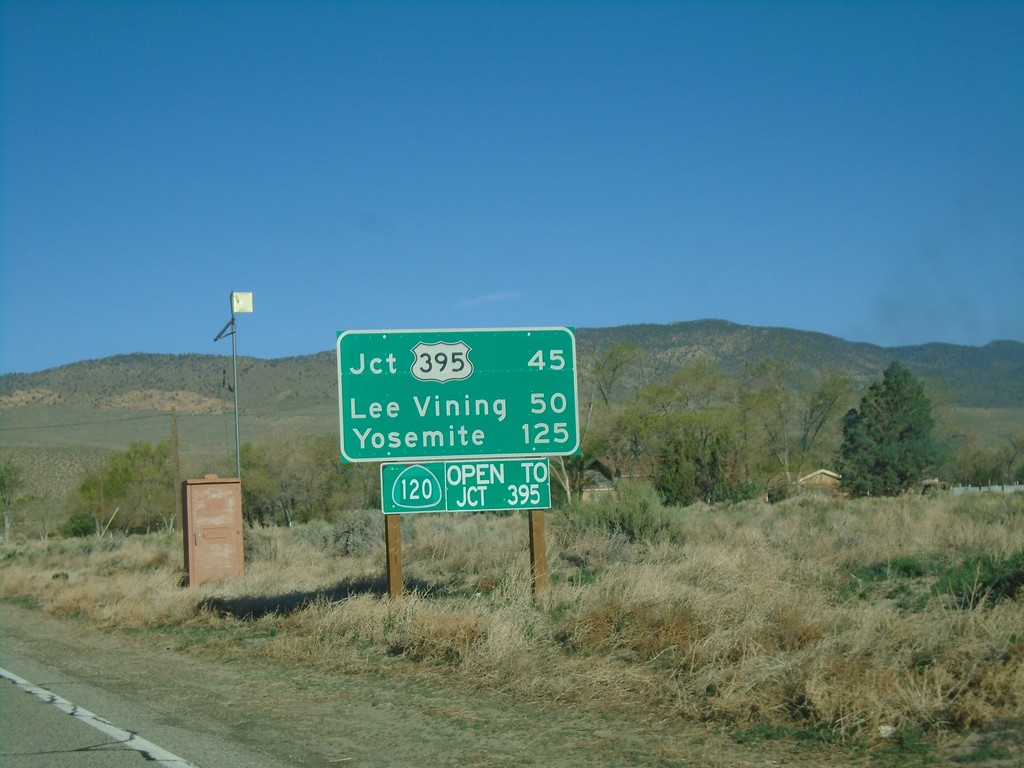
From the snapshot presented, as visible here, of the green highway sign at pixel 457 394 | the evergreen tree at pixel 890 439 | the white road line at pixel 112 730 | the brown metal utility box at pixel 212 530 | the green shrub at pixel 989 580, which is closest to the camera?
the white road line at pixel 112 730

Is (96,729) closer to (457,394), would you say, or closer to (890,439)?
(457,394)

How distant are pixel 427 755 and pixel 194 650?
6548 millimetres

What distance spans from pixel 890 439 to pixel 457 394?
1587 inches

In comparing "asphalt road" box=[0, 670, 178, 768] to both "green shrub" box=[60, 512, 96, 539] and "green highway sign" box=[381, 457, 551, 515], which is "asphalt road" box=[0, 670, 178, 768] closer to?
"green highway sign" box=[381, 457, 551, 515]

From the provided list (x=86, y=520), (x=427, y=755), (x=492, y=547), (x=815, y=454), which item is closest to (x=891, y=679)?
(x=427, y=755)

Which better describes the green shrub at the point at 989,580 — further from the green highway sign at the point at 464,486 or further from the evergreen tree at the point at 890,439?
the evergreen tree at the point at 890,439

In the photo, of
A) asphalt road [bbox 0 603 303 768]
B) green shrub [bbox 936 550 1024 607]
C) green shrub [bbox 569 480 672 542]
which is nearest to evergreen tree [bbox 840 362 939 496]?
green shrub [bbox 569 480 672 542]

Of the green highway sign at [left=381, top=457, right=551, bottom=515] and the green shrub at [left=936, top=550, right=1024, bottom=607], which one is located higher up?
the green highway sign at [left=381, top=457, right=551, bottom=515]

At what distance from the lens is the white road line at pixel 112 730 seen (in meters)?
7.21

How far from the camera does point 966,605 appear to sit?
10.7m

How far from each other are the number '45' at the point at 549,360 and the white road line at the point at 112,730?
21.5 ft

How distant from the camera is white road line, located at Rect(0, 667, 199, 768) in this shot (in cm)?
721

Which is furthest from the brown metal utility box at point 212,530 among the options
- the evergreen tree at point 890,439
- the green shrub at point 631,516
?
the evergreen tree at point 890,439

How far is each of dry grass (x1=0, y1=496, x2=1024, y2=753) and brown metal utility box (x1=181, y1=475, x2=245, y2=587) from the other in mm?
692
